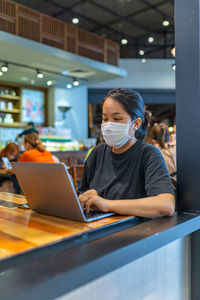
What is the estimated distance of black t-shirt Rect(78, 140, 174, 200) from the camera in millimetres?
1311

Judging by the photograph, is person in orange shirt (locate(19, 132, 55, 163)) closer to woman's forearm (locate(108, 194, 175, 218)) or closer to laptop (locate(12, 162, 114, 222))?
laptop (locate(12, 162, 114, 222))

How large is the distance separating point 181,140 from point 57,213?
63cm

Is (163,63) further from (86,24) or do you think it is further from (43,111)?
(43,111)

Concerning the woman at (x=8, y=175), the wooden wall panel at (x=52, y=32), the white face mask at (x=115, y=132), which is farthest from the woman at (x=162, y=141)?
the wooden wall panel at (x=52, y=32)

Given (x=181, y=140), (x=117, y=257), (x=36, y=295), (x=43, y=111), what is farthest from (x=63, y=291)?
(x=43, y=111)

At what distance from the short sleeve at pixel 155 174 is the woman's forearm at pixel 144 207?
82 mm

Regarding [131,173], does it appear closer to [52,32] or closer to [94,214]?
[94,214]

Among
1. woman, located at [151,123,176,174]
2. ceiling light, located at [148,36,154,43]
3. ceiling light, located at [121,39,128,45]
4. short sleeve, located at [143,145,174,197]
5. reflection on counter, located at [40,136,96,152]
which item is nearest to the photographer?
short sleeve, located at [143,145,174,197]

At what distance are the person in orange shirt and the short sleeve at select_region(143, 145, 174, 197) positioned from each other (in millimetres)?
3068

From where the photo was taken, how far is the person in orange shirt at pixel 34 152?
4.26 meters

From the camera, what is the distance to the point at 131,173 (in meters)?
1.41

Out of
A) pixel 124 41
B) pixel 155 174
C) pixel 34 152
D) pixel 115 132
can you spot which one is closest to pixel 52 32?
pixel 34 152

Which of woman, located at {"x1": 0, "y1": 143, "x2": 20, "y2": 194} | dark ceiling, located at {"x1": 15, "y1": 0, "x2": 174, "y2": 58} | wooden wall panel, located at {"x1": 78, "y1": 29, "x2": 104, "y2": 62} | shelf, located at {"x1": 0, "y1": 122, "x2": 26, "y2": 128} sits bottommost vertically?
woman, located at {"x1": 0, "y1": 143, "x2": 20, "y2": 194}

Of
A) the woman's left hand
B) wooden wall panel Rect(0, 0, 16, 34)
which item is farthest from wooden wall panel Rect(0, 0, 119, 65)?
the woman's left hand
